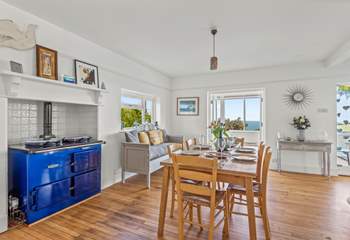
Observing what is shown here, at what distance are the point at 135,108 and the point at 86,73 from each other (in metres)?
1.61

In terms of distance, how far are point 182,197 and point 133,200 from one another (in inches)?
54.9

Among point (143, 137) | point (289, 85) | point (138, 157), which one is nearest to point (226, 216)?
point (138, 157)

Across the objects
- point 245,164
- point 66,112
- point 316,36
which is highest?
point 316,36

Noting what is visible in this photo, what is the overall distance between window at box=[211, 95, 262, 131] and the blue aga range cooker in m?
3.86

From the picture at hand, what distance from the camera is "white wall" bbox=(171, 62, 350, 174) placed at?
14.1 ft

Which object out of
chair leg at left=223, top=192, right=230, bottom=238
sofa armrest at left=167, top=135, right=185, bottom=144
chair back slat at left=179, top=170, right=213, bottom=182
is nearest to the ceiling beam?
chair leg at left=223, top=192, right=230, bottom=238

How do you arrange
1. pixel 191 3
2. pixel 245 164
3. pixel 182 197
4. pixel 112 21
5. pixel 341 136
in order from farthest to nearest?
1. pixel 341 136
2. pixel 112 21
3. pixel 191 3
4. pixel 245 164
5. pixel 182 197

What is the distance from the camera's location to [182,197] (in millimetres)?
1839

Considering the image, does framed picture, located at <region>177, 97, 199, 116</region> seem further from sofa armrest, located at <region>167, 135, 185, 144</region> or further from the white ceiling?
the white ceiling

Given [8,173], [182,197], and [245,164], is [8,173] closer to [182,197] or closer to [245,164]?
[182,197]

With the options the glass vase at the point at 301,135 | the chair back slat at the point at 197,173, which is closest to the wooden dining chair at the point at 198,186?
the chair back slat at the point at 197,173

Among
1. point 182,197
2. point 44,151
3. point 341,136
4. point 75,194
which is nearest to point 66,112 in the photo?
point 44,151

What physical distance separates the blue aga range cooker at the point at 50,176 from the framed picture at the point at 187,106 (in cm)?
328

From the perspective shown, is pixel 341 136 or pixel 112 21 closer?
pixel 112 21
